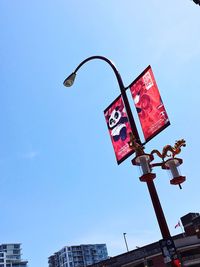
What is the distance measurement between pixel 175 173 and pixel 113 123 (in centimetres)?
272

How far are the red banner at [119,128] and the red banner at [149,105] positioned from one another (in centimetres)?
52

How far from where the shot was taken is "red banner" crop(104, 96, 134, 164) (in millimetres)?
9883

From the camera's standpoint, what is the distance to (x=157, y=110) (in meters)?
9.35

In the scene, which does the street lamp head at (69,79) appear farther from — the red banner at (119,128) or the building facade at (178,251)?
the building facade at (178,251)

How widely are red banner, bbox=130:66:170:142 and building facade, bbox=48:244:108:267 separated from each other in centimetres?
18404

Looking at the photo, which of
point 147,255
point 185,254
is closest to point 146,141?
point 185,254

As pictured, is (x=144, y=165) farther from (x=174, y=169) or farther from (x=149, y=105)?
(x=149, y=105)

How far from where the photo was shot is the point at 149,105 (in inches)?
379

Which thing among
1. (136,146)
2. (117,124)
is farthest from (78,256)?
(136,146)

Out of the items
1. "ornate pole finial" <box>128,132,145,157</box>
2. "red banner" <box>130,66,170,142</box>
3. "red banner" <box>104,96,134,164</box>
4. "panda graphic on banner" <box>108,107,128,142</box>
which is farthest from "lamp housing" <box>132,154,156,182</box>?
"panda graphic on banner" <box>108,107,128,142</box>

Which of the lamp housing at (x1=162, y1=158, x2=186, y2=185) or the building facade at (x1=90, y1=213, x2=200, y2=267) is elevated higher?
the building facade at (x1=90, y1=213, x2=200, y2=267)

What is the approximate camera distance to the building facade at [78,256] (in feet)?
601

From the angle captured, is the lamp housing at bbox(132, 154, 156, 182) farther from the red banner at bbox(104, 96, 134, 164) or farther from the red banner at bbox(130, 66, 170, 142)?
the red banner at bbox(104, 96, 134, 164)

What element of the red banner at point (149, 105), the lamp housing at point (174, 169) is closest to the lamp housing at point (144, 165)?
the lamp housing at point (174, 169)
